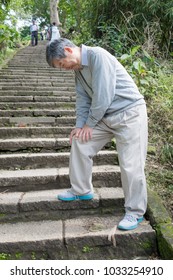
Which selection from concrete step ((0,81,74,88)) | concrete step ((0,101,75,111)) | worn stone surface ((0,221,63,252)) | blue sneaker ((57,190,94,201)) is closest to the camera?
worn stone surface ((0,221,63,252))

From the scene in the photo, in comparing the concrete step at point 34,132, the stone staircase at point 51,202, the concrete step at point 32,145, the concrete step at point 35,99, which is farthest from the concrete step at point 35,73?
the concrete step at point 32,145

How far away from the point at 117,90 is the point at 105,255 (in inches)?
51.0

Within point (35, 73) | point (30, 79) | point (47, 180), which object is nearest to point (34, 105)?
point (30, 79)

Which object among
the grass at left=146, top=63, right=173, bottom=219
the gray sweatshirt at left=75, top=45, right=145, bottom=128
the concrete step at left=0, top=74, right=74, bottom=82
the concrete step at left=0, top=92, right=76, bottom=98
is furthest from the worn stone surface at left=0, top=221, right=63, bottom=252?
the concrete step at left=0, top=74, right=74, bottom=82

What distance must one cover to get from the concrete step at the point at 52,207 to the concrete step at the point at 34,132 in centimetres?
144

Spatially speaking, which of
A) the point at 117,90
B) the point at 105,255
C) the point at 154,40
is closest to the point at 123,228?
the point at 105,255

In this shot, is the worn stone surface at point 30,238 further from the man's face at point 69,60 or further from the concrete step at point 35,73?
the concrete step at point 35,73

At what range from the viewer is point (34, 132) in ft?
13.2

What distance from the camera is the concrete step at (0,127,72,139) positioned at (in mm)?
3979

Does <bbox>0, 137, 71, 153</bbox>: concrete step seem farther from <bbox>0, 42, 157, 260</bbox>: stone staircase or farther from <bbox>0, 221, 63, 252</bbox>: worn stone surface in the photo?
<bbox>0, 221, 63, 252</bbox>: worn stone surface

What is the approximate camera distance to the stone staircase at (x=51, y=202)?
228 cm

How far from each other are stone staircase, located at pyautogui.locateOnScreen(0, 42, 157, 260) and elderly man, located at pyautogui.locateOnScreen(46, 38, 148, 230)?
22 centimetres

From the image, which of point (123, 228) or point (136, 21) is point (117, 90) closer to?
point (123, 228)
